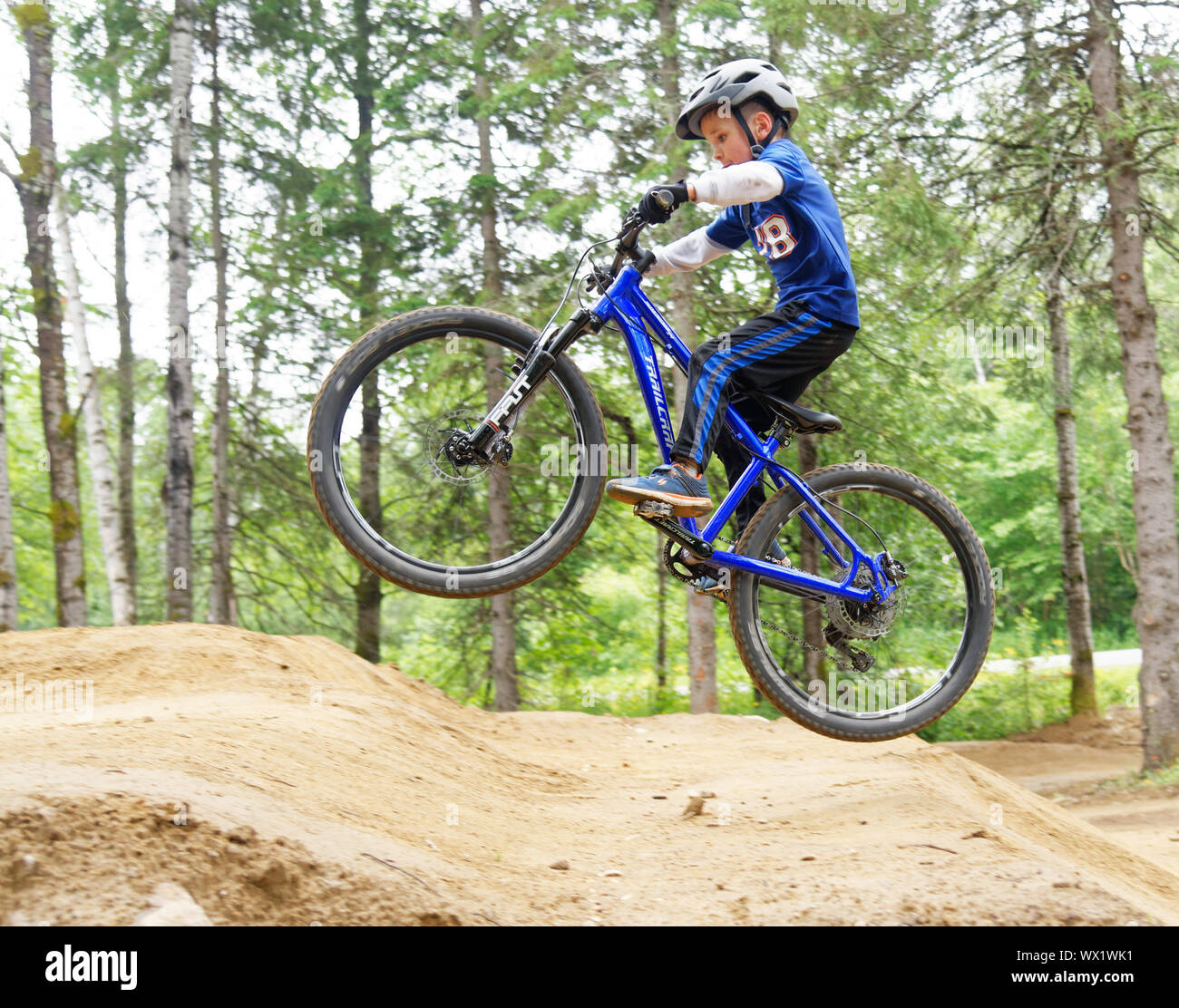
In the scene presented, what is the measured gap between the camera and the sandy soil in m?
3.62

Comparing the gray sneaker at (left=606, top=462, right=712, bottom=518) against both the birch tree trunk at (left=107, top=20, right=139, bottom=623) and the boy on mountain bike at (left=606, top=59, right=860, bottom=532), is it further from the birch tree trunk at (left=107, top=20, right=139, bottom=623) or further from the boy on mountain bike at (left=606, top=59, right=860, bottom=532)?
the birch tree trunk at (left=107, top=20, right=139, bottom=623)

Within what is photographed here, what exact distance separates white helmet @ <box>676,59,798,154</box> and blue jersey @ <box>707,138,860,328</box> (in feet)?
0.49

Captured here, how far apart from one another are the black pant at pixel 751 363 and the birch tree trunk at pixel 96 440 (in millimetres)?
11487

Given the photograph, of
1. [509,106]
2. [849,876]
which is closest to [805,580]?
[849,876]

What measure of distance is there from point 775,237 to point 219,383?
40.8ft

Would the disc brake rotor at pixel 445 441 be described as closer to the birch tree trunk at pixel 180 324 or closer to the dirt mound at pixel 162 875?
the dirt mound at pixel 162 875

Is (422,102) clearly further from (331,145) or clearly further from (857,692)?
(857,692)

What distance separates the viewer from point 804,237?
396cm

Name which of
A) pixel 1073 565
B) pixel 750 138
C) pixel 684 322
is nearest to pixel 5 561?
pixel 684 322

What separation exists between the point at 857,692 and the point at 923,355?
9030 millimetres

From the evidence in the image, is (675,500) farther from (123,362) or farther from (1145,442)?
(123,362)

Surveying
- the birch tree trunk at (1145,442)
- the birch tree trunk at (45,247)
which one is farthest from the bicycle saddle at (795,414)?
the birch tree trunk at (45,247)

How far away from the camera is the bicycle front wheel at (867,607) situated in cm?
418

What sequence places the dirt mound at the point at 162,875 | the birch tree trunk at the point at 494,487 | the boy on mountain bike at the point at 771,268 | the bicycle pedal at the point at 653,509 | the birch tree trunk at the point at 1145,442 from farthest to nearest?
the birch tree trunk at the point at 494,487 → the birch tree trunk at the point at 1145,442 → the boy on mountain bike at the point at 771,268 → the bicycle pedal at the point at 653,509 → the dirt mound at the point at 162,875
